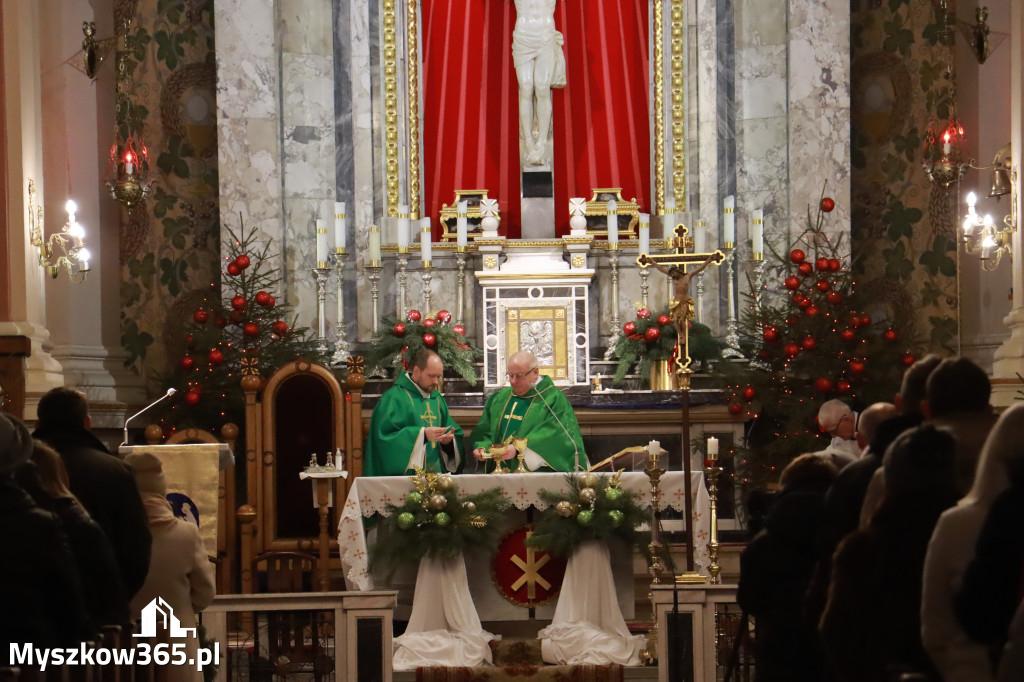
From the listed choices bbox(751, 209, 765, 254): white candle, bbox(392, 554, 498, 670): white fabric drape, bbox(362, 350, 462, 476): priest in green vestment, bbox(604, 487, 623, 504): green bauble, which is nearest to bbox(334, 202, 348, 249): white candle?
bbox(362, 350, 462, 476): priest in green vestment

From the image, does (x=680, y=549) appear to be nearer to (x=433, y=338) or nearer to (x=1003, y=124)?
(x=433, y=338)

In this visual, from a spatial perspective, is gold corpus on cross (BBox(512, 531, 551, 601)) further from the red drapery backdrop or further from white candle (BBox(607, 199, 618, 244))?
the red drapery backdrop

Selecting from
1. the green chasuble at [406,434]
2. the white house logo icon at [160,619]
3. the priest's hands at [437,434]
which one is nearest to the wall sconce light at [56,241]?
the green chasuble at [406,434]

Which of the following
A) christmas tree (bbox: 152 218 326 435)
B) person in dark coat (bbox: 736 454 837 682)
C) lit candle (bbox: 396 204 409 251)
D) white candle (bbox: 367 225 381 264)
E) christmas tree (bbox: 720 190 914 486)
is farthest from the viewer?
lit candle (bbox: 396 204 409 251)

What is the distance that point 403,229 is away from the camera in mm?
12430

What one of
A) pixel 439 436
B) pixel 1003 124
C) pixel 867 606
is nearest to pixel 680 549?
pixel 439 436

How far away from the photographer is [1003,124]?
39.3 feet

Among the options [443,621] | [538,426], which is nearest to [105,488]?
[443,621]

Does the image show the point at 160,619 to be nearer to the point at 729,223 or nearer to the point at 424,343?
the point at 424,343

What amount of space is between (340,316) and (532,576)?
3.62 m

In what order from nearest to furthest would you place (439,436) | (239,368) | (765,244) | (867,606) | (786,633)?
(867,606) < (786,633) < (439,436) < (239,368) < (765,244)

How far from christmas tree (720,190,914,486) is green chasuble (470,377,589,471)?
5.07 ft

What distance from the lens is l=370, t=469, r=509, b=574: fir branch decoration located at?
28.5ft

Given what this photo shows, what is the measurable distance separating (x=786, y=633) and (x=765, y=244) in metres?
7.57
